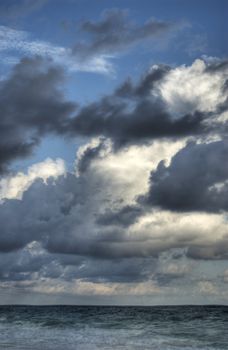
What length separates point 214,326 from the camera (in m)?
63.6

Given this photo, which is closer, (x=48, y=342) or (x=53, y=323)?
(x=48, y=342)

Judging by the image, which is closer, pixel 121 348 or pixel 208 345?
pixel 121 348

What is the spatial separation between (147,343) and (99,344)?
4.00 meters

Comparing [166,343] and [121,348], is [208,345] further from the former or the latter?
[121,348]

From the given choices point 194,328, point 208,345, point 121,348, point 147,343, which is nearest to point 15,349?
point 121,348

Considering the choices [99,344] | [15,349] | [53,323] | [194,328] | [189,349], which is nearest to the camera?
[15,349]

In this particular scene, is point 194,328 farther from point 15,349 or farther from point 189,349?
point 15,349

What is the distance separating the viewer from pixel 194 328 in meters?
61.3

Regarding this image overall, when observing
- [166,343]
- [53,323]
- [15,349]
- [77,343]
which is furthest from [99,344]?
[53,323]

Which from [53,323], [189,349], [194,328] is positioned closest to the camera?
[189,349]

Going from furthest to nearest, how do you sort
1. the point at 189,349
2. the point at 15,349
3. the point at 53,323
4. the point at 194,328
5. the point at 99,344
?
1. the point at 53,323
2. the point at 194,328
3. the point at 99,344
4. the point at 189,349
5. the point at 15,349

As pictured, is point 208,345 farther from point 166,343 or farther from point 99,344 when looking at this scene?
point 99,344

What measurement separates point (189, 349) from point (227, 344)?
5.56 meters

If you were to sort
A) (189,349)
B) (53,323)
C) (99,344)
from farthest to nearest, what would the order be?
(53,323)
(99,344)
(189,349)
